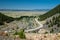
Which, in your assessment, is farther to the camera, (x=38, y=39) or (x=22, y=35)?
(x=22, y=35)

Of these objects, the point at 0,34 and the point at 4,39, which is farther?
the point at 0,34

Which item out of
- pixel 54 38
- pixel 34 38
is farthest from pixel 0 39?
pixel 54 38

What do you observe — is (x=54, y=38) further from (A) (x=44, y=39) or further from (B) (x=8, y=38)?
(B) (x=8, y=38)

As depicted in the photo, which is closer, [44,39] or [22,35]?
[44,39]

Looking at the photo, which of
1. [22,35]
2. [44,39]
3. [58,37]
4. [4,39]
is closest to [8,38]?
[4,39]

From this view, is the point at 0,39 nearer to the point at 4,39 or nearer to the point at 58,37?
the point at 4,39

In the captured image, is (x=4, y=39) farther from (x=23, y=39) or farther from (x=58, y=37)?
(x=58, y=37)

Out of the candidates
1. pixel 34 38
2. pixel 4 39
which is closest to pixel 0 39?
pixel 4 39
